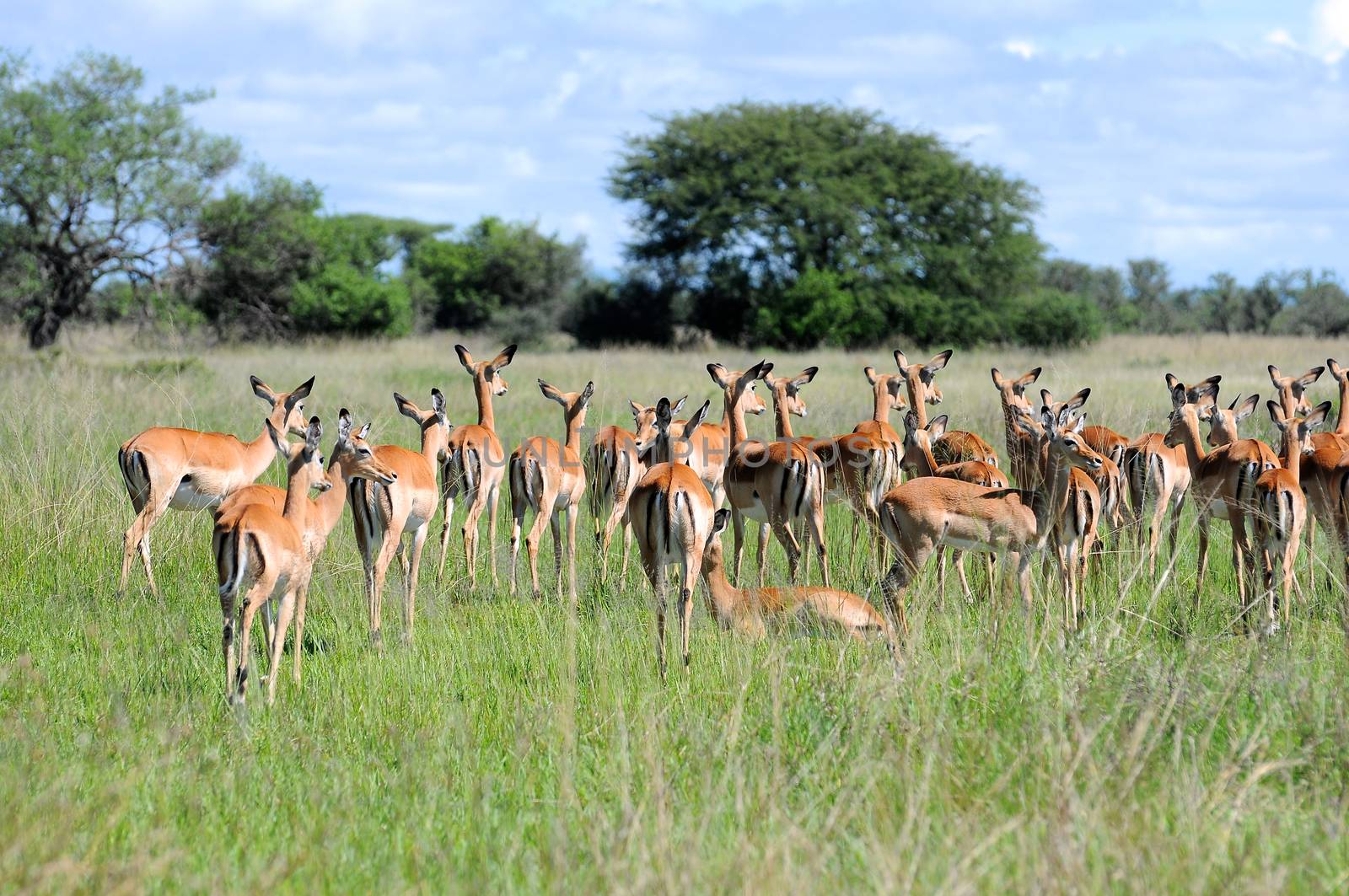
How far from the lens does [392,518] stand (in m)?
6.13

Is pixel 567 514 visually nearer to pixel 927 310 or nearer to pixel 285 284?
pixel 285 284

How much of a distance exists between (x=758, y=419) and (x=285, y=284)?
17.2 m

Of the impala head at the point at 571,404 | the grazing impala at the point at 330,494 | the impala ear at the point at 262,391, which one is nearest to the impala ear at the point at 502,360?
the impala head at the point at 571,404

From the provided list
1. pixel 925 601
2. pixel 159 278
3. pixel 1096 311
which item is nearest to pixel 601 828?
pixel 925 601

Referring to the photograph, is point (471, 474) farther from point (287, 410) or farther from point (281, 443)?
point (281, 443)

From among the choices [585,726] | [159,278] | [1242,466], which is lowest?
[585,726]

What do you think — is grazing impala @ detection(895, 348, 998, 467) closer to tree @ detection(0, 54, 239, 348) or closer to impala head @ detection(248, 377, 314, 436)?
impala head @ detection(248, 377, 314, 436)

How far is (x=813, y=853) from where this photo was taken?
2.68m

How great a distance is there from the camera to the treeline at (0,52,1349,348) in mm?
24141

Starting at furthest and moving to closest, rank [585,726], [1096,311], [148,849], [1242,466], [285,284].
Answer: [1096,311], [285,284], [1242,466], [585,726], [148,849]

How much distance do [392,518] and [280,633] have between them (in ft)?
4.77

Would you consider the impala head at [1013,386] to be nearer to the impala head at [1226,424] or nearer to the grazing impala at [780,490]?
the impala head at [1226,424]

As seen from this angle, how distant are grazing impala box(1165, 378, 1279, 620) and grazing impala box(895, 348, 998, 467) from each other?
1209 mm

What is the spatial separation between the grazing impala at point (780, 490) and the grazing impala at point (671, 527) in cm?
112
